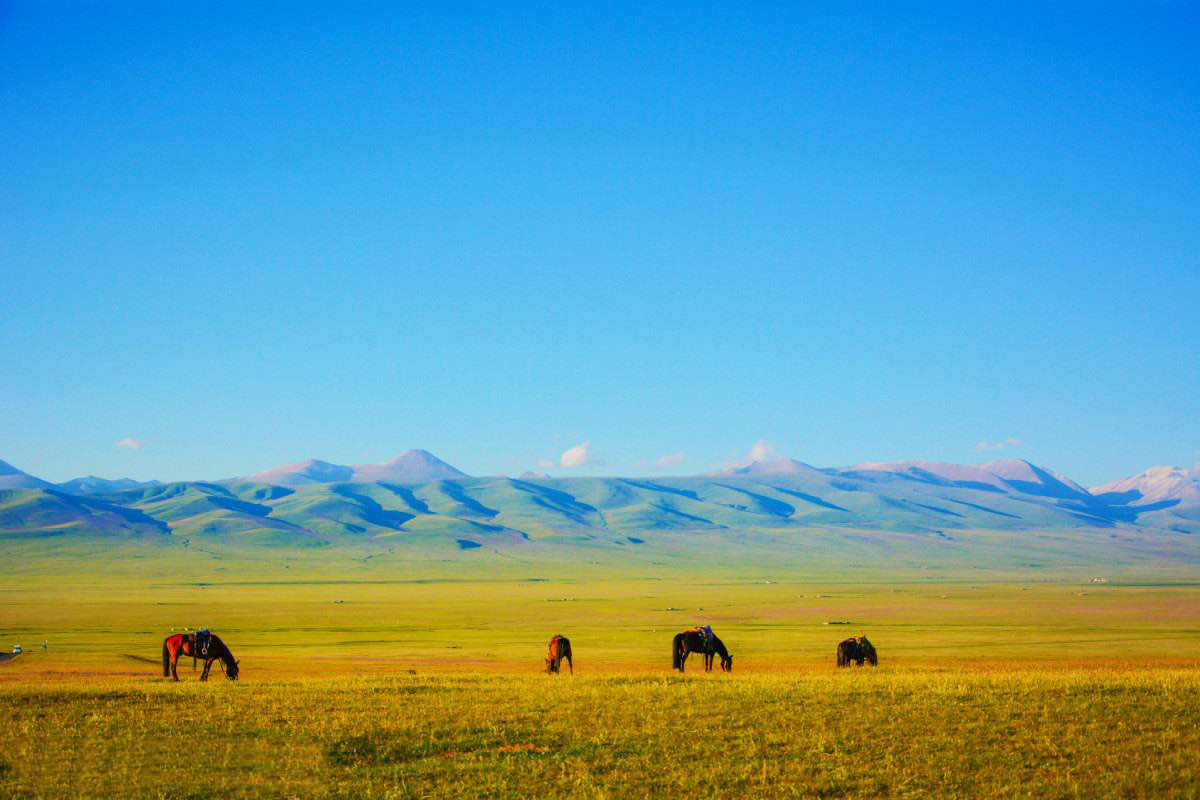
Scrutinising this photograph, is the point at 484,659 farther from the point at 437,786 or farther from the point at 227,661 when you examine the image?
the point at 437,786

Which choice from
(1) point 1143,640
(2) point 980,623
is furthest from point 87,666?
(2) point 980,623

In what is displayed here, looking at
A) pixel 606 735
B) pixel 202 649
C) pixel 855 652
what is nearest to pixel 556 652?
pixel 855 652

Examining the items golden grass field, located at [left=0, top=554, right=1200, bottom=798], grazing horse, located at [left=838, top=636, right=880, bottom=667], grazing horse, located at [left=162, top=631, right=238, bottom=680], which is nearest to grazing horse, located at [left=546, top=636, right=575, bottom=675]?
golden grass field, located at [left=0, top=554, right=1200, bottom=798]

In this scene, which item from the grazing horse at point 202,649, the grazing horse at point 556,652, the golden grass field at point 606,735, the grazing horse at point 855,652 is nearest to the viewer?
the golden grass field at point 606,735

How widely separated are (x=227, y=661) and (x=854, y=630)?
192 feet

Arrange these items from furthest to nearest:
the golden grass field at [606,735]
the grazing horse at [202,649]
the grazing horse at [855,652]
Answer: the grazing horse at [855,652] → the grazing horse at [202,649] → the golden grass field at [606,735]

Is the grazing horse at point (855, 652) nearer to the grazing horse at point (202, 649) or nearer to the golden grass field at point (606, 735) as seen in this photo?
the golden grass field at point (606, 735)

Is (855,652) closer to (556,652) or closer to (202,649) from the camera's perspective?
(556,652)

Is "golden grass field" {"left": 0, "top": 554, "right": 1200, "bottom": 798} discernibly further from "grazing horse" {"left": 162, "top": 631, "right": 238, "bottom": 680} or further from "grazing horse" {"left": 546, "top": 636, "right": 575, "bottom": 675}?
"grazing horse" {"left": 546, "top": 636, "right": 575, "bottom": 675}

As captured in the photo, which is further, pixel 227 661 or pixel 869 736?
pixel 227 661

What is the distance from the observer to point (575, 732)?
67.8 ft

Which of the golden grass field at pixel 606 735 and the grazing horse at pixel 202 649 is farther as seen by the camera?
the grazing horse at pixel 202 649

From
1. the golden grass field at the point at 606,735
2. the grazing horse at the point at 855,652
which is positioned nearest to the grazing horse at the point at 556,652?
the golden grass field at the point at 606,735

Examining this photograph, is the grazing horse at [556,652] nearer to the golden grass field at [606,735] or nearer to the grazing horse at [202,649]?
the golden grass field at [606,735]
